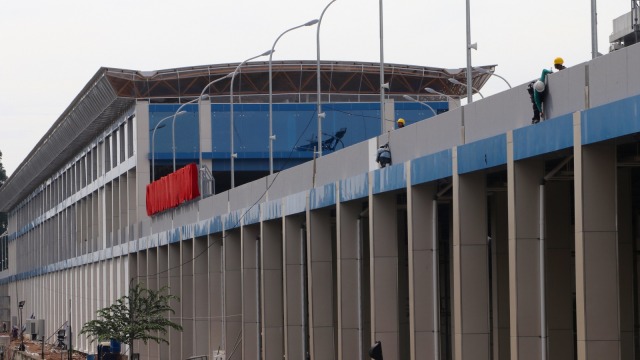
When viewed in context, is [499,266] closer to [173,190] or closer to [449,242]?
[449,242]

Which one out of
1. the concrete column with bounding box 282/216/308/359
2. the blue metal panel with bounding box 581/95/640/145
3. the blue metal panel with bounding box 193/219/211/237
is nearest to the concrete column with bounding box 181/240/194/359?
the blue metal panel with bounding box 193/219/211/237

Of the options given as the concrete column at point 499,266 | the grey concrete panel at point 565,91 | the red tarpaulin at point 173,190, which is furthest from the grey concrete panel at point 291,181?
the grey concrete panel at point 565,91

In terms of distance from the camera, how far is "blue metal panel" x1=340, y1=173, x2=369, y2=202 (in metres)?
43.3

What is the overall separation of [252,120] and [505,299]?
53615 mm

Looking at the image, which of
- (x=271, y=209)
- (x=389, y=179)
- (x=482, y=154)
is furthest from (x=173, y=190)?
(x=482, y=154)

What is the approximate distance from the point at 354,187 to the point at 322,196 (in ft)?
12.6

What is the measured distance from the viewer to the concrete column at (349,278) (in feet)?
152

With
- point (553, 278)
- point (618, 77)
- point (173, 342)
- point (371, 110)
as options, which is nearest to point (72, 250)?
point (371, 110)

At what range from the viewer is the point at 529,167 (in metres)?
31.7

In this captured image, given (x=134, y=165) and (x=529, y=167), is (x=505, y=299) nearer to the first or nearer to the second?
(x=529, y=167)

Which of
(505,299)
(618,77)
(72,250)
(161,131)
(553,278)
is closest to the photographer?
(618,77)

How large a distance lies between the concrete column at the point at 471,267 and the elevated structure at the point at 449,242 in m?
0.04

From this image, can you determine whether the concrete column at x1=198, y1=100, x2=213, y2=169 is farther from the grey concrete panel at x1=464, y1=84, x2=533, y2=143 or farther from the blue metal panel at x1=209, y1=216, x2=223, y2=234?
the grey concrete panel at x1=464, y1=84, x2=533, y2=143

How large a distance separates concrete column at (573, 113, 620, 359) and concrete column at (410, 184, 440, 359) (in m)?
10.7
